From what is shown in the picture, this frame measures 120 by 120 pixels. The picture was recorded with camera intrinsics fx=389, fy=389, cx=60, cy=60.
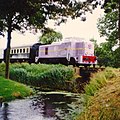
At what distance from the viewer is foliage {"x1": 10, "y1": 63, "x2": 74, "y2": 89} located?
30.2 metres

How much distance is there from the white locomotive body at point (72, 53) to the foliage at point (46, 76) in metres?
8.63

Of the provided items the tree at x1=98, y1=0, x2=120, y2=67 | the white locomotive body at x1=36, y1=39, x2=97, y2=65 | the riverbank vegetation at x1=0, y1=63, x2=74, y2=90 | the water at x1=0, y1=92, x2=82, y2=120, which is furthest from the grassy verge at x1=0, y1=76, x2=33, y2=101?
the tree at x1=98, y1=0, x2=120, y2=67

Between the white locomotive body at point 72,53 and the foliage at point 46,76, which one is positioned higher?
the white locomotive body at point 72,53

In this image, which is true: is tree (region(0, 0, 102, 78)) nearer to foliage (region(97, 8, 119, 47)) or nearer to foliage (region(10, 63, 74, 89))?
foliage (region(10, 63, 74, 89))

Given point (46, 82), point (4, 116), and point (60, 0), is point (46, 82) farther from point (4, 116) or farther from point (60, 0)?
point (4, 116)

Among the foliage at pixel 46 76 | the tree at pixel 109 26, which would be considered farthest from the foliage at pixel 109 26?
the foliage at pixel 46 76

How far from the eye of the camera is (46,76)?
3100 cm

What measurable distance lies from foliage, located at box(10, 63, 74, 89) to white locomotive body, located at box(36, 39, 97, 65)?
8631 millimetres

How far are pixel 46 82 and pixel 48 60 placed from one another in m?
17.8

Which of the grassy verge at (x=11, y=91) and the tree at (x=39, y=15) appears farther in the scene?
the tree at (x=39, y=15)

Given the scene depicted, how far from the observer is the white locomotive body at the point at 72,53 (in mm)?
41969

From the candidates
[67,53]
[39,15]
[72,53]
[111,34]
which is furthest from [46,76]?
[111,34]

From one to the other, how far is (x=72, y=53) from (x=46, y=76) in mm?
12692

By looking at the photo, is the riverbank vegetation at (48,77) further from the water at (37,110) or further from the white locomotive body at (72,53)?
the water at (37,110)
